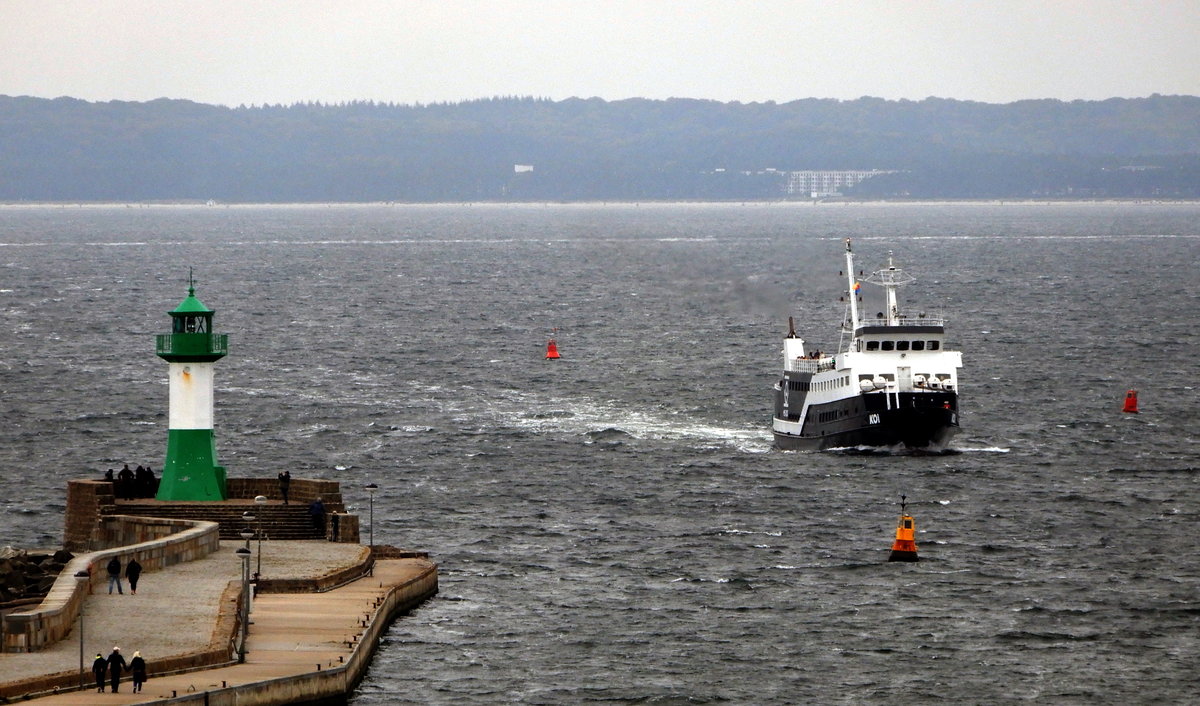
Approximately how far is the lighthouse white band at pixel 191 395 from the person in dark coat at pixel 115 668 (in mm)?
16299

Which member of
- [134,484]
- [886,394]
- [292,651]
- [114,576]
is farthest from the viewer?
[886,394]

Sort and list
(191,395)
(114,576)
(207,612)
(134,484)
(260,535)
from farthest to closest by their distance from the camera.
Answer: (134,484), (191,395), (260,535), (114,576), (207,612)

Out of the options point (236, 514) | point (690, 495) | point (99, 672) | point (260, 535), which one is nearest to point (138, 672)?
point (99, 672)

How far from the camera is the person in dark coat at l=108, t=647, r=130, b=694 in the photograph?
35.3m

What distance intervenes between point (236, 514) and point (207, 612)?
1069 centimetres

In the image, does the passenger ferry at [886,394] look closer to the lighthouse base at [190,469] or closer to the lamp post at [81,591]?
the lighthouse base at [190,469]

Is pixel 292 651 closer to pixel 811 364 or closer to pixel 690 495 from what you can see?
pixel 690 495

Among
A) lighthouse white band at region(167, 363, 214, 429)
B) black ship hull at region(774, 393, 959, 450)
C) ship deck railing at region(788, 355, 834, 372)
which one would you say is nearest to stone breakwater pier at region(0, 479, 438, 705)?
lighthouse white band at region(167, 363, 214, 429)

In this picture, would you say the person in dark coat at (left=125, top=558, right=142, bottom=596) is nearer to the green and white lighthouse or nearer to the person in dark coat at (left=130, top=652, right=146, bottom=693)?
the person in dark coat at (left=130, top=652, right=146, bottom=693)

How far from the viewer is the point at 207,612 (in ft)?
137

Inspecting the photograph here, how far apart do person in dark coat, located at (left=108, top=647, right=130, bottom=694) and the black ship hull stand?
159ft

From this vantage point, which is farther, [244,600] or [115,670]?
[244,600]

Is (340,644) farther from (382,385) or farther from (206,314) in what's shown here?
(382,385)

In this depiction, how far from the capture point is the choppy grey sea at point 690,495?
4541 centimetres
